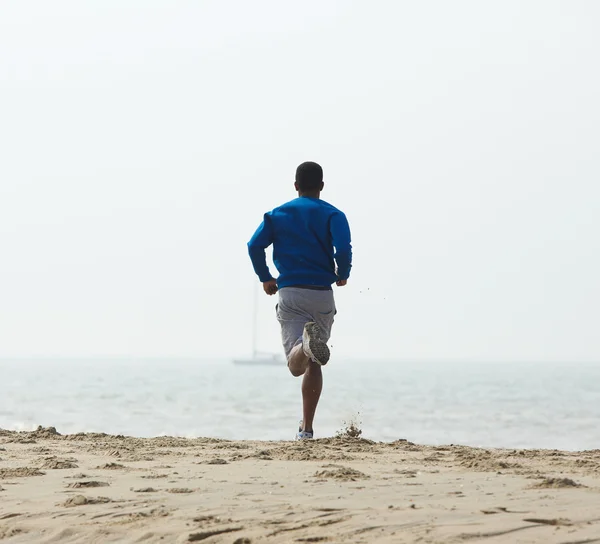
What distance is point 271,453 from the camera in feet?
16.7

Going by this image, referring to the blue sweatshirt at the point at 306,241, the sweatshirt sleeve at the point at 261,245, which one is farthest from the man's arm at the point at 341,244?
the sweatshirt sleeve at the point at 261,245

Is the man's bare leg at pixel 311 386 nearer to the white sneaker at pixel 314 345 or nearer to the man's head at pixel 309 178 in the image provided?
the white sneaker at pixel 314 345

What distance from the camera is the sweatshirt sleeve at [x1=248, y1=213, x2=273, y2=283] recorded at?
6.14m

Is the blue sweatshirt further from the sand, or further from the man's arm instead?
the sand

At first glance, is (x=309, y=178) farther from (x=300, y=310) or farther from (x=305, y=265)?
(x=300, y=310)

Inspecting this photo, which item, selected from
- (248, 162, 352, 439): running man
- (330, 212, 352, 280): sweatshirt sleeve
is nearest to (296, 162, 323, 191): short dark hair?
(248, 162, 352, 439): running man

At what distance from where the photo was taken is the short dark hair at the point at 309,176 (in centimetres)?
626

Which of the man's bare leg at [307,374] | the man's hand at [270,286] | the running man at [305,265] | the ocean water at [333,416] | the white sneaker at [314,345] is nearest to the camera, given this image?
the white sneaker at [314,345]

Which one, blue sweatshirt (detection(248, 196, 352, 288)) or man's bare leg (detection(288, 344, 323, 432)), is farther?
blue sweatshirt (detection(248, 196, 352, 288))

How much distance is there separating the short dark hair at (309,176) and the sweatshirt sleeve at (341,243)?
32 centimetres

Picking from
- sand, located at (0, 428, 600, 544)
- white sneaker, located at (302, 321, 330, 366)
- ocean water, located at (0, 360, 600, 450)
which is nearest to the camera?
sand, located at (0, 428, 600, 544)

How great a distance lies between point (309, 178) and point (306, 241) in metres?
0.48

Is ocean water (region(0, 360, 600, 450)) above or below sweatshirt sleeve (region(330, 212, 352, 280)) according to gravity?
below

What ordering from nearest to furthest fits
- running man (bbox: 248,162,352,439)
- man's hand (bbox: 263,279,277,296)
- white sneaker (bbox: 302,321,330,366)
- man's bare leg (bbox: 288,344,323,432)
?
white sneaker (bbox: 302,321,330,366), man's bare leg (bbox: 288,344,323,432), running man (bbox: 248,162,352,439), man's hand (bbox: 263,279,277,296)
